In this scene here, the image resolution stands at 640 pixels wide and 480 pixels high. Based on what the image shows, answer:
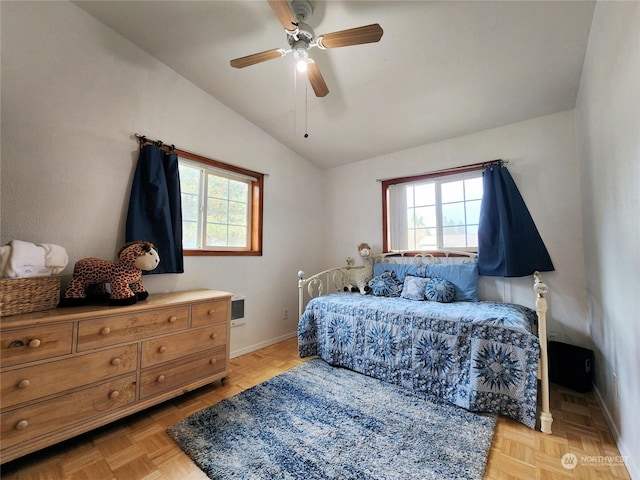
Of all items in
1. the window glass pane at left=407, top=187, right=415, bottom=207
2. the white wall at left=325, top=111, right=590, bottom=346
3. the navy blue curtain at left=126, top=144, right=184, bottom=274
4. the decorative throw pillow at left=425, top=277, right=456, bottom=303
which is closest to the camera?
the navy blue curtain at left=126, top=144, right=184, bottom=274

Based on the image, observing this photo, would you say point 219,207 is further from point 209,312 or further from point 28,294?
point 28,294

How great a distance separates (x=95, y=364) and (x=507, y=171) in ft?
11.5

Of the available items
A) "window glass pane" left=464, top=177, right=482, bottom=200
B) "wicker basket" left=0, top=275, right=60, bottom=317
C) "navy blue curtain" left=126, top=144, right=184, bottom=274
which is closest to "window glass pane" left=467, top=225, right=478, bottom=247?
"window glass pane" left=464, top=177, right=482, bottom=200

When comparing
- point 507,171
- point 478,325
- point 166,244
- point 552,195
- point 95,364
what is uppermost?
point 507,171

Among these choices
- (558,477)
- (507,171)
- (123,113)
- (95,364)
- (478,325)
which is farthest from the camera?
(507,171)

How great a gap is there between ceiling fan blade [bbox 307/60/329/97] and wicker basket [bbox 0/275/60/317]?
6.64 ft

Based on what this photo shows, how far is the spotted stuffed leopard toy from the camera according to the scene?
162cm

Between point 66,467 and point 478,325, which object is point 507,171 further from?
point 66,467

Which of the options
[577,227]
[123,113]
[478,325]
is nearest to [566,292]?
[577,227]

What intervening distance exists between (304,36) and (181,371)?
2.40 m

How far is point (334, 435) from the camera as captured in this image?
151 centimetres

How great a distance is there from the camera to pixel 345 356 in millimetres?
2377

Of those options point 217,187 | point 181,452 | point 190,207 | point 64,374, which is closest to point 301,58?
point 217,187

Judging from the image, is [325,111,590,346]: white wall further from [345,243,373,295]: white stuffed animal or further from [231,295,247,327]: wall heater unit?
[231,295,247,327]: wall heater unit
